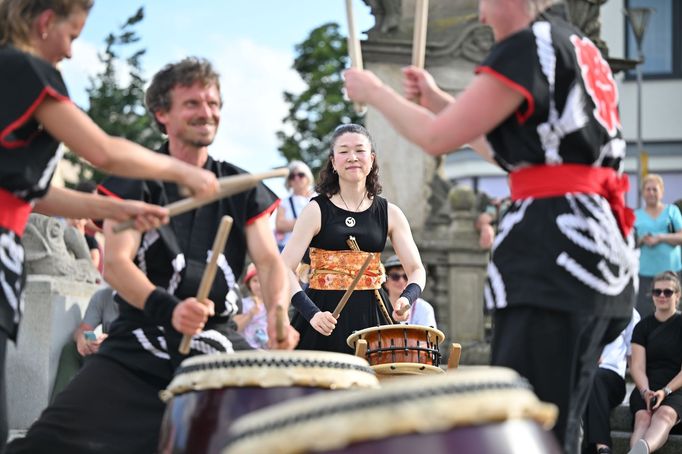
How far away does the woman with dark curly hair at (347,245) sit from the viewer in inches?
319

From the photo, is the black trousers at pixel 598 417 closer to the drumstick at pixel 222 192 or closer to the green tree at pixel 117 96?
the drumstick at pixel 222 192

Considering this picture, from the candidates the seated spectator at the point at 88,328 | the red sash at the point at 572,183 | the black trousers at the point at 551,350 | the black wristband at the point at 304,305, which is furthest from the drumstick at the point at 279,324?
the seated spectator at the point at 88,328

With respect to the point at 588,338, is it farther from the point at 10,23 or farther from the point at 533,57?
the point at 10,23

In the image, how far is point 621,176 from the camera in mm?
4895

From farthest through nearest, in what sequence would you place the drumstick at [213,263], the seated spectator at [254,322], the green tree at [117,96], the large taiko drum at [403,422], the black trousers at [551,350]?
the green tree at [117,96] → the seated spectator at [254,322] → the drumstick at [213,263] → the black trousers at [551,350] → the large taiko drum at [403,422]

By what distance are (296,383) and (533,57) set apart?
1.33 meters

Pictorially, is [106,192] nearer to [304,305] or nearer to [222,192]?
[222,192]

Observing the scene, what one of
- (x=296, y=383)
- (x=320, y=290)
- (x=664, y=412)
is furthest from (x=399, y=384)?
Answer: (x=664, y=412)

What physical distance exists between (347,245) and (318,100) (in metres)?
31.3

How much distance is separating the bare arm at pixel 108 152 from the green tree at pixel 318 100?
3184cm

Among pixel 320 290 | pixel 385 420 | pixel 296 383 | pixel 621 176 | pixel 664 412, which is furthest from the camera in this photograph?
pixel 664 412

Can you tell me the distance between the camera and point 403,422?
330 centimetres

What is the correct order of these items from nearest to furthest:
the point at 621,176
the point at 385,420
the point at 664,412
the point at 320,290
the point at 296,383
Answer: the point at 385,420 < the point at 296,383 < the point at 621,176 < the point at 320,290 < the point at 664,412

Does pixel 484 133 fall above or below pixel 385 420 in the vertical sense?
above
